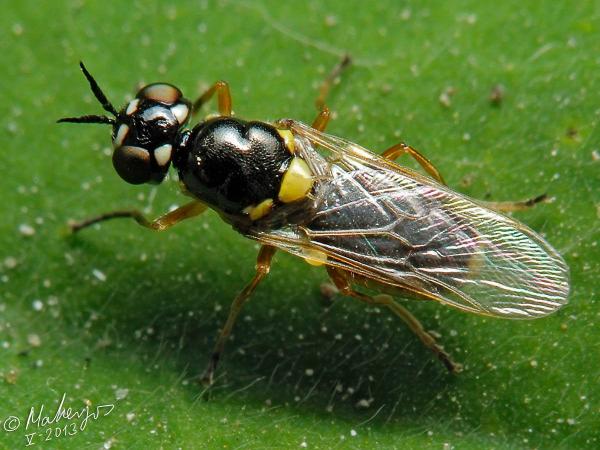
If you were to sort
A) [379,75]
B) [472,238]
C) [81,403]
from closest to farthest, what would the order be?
[472,238]
[81,403]
[379,75]

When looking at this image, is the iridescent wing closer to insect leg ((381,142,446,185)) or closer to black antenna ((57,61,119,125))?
insect leg ((381,142,446,185))

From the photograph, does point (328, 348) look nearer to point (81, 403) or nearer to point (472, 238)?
point (472, 238)

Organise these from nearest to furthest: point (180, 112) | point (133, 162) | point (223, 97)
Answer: point (133, 162) → point (180, 112) → point (223, 97)

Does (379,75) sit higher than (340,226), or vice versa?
(379,75)

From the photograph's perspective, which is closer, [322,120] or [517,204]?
[517,204]

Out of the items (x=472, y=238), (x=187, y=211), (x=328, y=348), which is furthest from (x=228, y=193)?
(x=472, y=238)

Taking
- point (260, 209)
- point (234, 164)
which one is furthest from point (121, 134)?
point (260, 209)

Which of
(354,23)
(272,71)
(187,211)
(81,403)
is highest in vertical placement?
(354,23)

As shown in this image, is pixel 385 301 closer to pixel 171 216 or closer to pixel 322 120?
pixel 322 120
